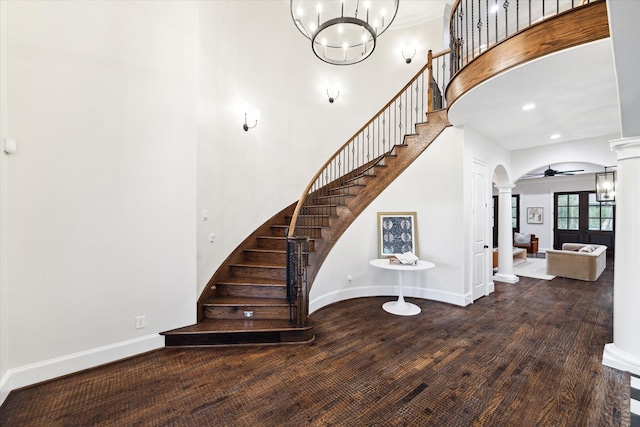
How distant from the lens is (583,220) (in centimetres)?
997

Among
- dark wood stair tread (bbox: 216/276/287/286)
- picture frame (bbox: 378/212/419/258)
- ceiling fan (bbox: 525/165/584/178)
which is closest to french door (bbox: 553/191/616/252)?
ceiling fan (bbox: 525/165/584/178)

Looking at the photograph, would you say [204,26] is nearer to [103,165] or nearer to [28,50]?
[28,50]

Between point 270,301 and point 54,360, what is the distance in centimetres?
203

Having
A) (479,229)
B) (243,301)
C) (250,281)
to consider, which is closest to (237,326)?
(243,301)

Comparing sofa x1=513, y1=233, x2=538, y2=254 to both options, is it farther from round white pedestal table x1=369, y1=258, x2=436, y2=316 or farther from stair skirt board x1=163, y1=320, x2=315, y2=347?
stair skirt board x1=163, y1=320, x2=315, y2=347

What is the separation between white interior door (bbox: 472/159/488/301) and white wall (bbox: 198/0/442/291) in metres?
2.76

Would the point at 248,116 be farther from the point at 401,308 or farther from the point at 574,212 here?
the point at 574,212

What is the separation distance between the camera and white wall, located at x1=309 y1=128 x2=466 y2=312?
437 cm

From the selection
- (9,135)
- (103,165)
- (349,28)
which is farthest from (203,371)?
(349,28)

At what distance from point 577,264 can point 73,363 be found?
28.6 ft

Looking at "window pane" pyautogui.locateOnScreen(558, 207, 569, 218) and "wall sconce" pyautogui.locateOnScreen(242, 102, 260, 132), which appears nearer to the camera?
"wall sconce" pyautogui.locateOnScreen(242, 102, 260, 132)

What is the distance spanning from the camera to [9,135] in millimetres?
2238

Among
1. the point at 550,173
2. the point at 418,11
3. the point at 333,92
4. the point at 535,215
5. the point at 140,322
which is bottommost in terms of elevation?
the point at 140,322

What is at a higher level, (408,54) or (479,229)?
(408,54)
